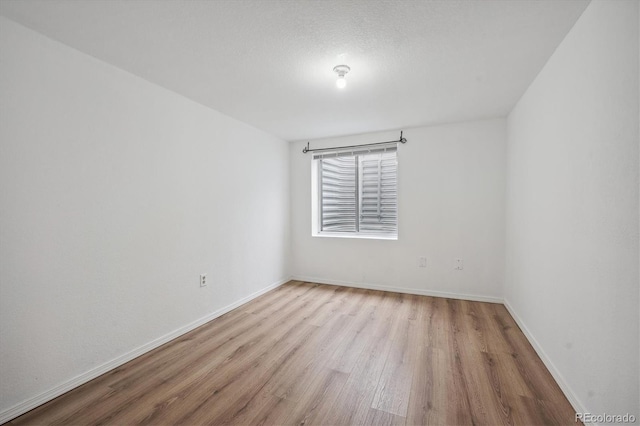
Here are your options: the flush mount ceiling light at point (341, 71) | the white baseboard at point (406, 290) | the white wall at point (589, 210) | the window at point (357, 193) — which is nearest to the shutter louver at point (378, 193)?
the window at point (357, 193)

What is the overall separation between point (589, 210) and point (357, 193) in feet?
9.54

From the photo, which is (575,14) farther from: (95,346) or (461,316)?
(95,346)

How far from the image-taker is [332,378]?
189 cm

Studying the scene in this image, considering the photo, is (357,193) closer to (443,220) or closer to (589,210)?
(443,220)

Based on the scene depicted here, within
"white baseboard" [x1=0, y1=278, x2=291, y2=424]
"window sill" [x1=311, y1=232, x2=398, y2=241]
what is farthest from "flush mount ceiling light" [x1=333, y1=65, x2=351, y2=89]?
"white baseboard" [x1=0, y1=278, x2=291, y2=424]

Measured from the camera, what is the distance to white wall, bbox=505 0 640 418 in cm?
117

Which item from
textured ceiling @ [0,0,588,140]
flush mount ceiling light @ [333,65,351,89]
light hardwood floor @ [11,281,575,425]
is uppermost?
textured ceiling @ [0,0,588,140]

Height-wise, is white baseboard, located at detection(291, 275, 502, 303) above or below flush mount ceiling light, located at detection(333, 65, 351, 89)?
below

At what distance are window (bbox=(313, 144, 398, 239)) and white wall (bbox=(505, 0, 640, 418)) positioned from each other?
1847mm

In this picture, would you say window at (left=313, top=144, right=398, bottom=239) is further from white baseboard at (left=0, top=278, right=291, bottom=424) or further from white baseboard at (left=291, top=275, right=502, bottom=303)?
white baseboard at (left=0, top=278, right=291, bottom=424)

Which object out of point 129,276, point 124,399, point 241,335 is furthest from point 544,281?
point 129,276
